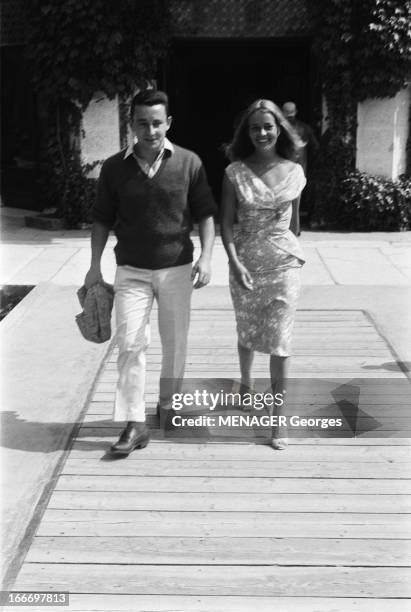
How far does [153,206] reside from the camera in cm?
418

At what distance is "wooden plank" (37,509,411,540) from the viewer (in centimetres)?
352

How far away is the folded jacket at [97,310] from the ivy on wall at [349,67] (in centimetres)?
713

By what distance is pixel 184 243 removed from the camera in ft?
14.2

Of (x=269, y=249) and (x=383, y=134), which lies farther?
(x=383, y=134)

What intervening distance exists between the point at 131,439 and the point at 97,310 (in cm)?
64

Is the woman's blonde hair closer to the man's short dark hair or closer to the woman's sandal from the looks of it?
the man's short dark hair

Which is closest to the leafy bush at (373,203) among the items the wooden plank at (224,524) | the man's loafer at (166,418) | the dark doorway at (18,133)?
the dark doorway at (18,133)

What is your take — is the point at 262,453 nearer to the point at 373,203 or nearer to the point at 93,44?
the point at 373,203

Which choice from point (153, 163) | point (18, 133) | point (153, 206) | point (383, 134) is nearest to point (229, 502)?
point (153, 206)

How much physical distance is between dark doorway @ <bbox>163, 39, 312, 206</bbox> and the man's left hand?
8.27m

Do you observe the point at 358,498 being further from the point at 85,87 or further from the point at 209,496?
the point at 85,87

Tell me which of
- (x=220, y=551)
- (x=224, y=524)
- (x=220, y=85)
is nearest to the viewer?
(x=220, y=551)

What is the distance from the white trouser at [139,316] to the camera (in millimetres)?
4227

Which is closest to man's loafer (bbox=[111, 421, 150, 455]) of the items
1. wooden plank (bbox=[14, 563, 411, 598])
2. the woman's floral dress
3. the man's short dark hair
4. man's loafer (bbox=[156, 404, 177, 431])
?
man's loafer (bbox=[156, 404, 177, 431])
